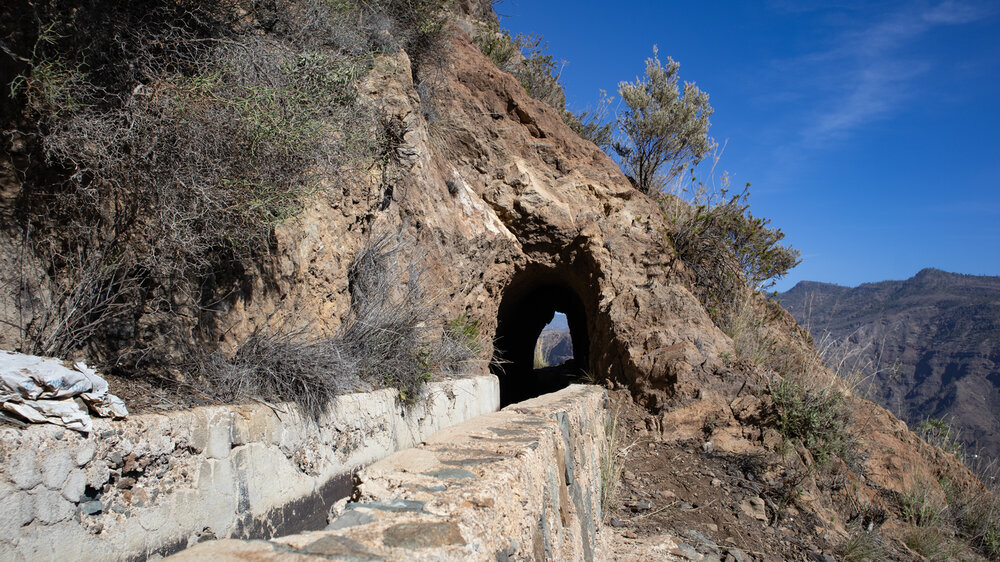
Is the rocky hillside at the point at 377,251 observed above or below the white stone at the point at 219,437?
above

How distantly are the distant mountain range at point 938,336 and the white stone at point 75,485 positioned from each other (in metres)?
23.0

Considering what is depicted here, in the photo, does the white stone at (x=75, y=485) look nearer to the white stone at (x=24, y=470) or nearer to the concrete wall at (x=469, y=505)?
the white stone at (x=24, y=470)

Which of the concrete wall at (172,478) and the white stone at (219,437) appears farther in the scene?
the white stone at (219,437)

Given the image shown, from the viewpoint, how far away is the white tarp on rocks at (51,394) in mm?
2143

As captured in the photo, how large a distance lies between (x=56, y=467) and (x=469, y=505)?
4.94 feet

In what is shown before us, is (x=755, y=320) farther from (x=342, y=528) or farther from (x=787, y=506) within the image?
(x=342, y=528)

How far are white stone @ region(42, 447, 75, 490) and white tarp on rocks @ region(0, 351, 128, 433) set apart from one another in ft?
0.35

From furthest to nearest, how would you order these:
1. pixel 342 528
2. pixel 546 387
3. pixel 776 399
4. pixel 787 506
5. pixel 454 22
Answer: pixel 546 387, pixel 454 22, pixel 776 399, pixel 787 506, pixel 342 528

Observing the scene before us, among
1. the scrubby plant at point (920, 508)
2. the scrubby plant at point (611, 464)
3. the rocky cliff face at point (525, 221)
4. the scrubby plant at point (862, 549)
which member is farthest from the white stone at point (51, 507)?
the scrubby plant at point (920, 508)

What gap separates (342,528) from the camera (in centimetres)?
177

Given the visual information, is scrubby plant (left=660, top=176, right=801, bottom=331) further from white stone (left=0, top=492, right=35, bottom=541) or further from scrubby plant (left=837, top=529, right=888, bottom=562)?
white stone (left=0, top=492, right=35, bottom=541)

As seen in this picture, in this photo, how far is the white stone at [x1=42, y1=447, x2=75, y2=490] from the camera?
6.82 ft

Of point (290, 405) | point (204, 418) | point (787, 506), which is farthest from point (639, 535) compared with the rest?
point (204, 418)

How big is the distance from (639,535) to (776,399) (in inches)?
110
